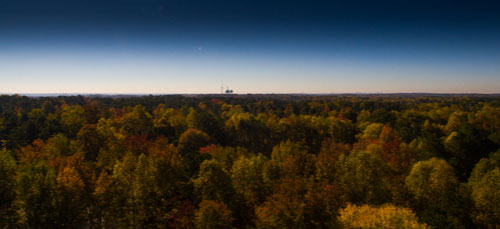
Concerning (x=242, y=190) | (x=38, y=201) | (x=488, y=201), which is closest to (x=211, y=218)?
(x=242, y=190)

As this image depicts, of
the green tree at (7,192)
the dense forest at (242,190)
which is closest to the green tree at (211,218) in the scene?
the dense forest at (242,190)

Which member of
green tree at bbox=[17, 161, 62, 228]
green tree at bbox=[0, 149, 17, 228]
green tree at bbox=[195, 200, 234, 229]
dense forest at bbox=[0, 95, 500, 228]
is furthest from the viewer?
dense forest at bbox=[0, 95, 500, 228]

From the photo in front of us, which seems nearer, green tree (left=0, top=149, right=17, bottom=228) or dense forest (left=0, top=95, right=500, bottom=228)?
green tree (left=0, top=149, right=17, bottom=228)

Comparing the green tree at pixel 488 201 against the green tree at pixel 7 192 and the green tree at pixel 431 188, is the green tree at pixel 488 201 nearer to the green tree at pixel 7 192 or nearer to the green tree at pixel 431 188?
the green tree at pixel 431 188

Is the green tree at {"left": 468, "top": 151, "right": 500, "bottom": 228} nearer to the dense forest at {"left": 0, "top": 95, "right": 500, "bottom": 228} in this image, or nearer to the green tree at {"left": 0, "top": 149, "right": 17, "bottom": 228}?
the dense forest at {"left": 0, "top": 95, "right": 500, "bottom": 228}

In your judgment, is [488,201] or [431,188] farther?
[431,188]

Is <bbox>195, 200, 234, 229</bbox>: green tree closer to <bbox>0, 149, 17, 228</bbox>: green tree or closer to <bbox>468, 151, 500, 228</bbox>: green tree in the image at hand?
<bbox>0, 149, 17, 228</bbox>: green tree

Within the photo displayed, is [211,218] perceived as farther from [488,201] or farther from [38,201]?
[488,201]

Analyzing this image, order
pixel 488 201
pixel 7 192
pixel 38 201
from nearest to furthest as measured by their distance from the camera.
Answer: pixel 38 201 → pixel 7 192 → pixel 488 201

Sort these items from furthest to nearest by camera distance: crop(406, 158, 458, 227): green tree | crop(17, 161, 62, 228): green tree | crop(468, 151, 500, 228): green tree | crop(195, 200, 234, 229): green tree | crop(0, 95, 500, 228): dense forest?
crop(468, 151, 500, 228): green tree < crop(406, 158, 458, 227): green tree < crop(0, 95, 500, 228): dense forest < crop(17, 161, 62, 228): green tree < crop(195, 200, 234, 229): green tree

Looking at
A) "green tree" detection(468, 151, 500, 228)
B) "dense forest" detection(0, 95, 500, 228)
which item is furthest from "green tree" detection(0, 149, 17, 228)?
"green tree" detection(468, 151, 500, 228)

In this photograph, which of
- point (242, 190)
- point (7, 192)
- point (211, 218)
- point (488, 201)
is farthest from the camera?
point (242, 190)

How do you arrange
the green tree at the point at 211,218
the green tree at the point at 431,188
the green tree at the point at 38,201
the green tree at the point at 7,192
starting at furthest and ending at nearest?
the green tree at the point at 431,188, the green tree at the point at 38,201, the green tree at the point at 7,192, the green tree at the point at 211,218
